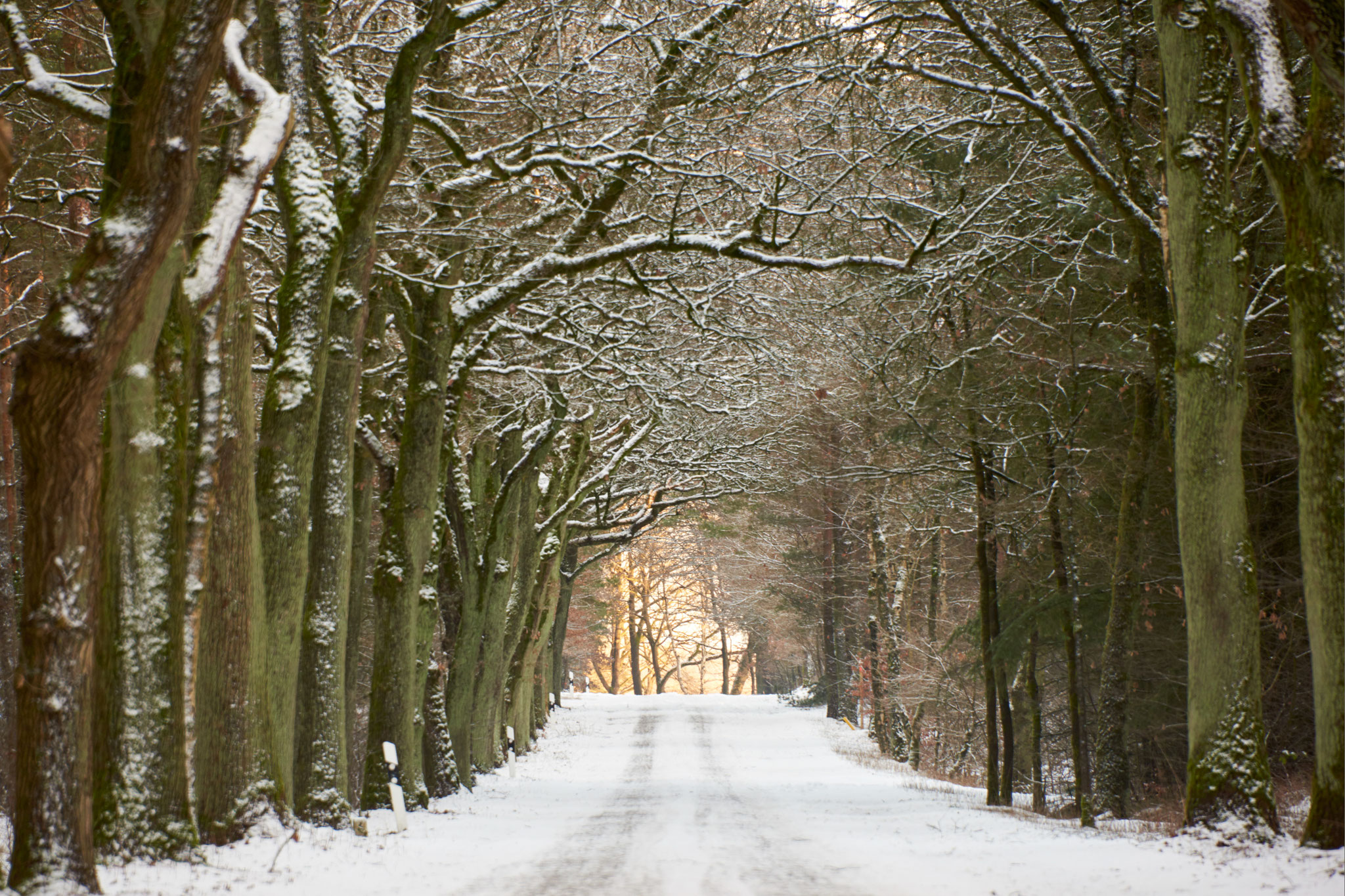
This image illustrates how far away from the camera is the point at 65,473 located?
540 cm

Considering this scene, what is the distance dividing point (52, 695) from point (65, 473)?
3.57 feet

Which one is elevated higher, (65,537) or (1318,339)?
(1318,339)

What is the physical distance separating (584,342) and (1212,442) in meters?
9.16

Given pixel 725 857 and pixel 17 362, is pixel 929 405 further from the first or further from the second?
pixel 17 362

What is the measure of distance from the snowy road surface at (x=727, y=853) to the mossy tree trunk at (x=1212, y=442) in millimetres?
575

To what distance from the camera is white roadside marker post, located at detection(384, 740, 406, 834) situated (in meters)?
10.4

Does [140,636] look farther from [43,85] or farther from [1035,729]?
[1035,729]

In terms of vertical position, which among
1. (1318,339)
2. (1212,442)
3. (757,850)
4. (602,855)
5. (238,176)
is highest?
(238,176)

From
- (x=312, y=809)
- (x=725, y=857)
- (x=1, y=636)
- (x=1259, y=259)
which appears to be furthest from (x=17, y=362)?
(x=1259, y=259)

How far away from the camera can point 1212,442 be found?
798 cm

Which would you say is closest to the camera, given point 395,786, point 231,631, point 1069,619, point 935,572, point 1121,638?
point 231,631

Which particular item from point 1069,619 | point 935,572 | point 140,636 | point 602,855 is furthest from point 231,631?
point 935,572

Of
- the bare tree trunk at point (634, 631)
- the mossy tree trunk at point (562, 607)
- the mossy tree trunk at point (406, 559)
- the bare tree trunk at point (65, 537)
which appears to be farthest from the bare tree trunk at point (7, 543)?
the bare tree trunk at point (634, 631)

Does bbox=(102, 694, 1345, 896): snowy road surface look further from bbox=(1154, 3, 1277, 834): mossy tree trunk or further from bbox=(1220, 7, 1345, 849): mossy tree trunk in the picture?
bbox=(1220, 7, 1345, 849): mossy tree trunk
